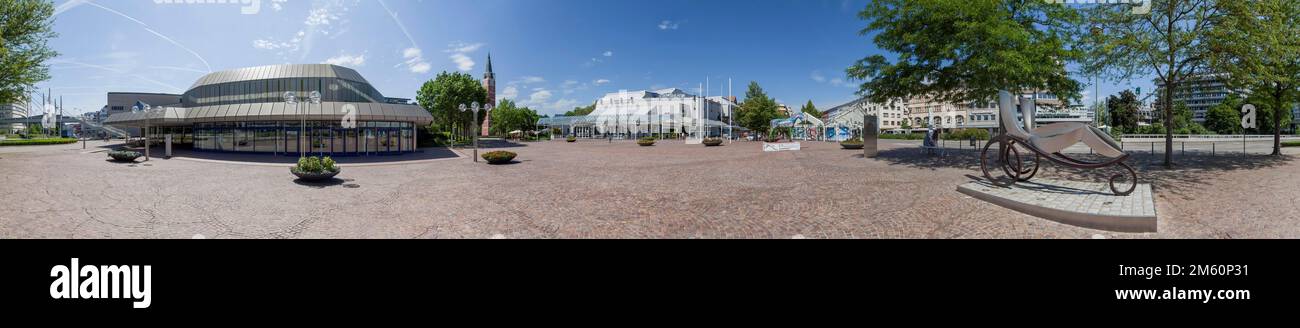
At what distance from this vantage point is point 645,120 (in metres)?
73.6

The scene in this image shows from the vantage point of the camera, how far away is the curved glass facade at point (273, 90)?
29.5 metres

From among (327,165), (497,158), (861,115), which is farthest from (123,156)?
(861,115)

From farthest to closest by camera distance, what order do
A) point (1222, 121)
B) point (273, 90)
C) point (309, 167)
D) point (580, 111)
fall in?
point (580, 111) → point (1222, 121) → point (273, 90) → point (309, 167)

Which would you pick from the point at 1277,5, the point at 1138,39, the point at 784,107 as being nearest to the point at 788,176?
the point at 1138,39

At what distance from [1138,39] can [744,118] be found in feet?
181

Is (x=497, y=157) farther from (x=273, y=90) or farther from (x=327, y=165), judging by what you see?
(x=273, y=90)

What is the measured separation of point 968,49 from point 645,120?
58.5 meters

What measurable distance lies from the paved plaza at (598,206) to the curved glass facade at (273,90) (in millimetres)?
16362

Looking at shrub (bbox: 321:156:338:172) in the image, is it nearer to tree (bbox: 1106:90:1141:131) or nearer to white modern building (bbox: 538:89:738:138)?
white modern building (bbox: 538:89:738:138)

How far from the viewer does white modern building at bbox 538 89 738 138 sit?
73062 mm

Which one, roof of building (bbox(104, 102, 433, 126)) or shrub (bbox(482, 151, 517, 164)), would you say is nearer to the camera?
shrub (bbox(482, 151, 517, 164))

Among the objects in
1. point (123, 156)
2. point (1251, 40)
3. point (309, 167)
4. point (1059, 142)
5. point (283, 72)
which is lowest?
point (309, 167)

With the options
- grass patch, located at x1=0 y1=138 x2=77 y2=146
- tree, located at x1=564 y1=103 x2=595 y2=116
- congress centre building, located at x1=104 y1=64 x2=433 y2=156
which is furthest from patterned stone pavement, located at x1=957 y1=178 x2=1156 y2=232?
tree, located at x1=564 y1=103 x2=595 y2=116

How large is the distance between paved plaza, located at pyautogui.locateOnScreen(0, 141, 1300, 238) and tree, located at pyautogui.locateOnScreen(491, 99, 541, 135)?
201 ft
